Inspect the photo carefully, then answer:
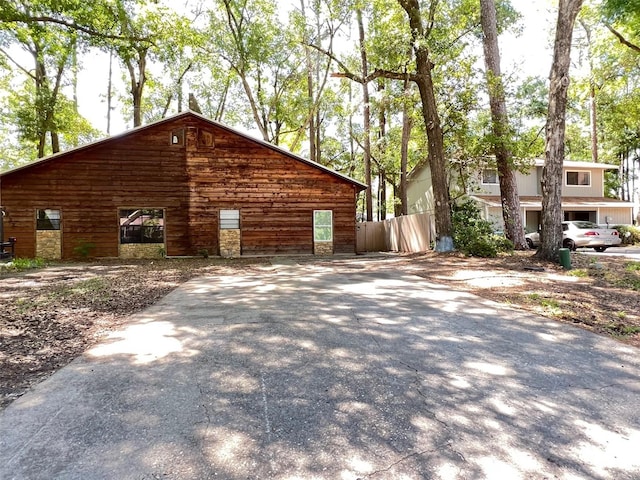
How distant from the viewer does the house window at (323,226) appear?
57.8 ft

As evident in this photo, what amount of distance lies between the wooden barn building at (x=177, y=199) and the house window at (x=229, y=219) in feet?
0.14

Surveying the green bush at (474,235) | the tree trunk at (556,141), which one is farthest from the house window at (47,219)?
the tree trunk at (556,141)

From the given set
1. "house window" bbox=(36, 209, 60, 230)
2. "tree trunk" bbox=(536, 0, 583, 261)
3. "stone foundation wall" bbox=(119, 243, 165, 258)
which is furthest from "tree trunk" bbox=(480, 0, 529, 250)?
"house window" bbox=(36, 209, 60, 230)

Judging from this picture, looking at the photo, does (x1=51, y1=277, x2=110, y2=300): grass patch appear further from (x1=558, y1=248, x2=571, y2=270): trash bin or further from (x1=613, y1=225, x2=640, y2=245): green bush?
(x1=613, y1=225, x2=640, y2=245): green bush

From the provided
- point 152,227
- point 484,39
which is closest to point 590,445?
point 484,39

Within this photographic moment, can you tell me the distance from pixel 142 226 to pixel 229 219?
11.8 ft

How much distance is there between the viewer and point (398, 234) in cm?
2089

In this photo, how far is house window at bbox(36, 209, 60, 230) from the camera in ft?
51.3

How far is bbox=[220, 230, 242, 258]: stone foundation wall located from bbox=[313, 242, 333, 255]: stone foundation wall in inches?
131

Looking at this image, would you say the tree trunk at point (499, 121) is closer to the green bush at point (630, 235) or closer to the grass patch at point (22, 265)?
the green bush at point (630, 235)

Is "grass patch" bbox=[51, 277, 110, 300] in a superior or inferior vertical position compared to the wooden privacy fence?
inferior

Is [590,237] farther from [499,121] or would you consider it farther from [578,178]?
[578,178]

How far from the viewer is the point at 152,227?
54.2 feet

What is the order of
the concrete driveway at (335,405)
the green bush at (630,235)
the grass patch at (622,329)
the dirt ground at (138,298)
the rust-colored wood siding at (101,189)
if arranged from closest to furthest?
the concrete driveway at (335,405)
the dirt ground at (138,298)
the grass patch at (622,329)
the rust-colored wood siding at (101,189)
the green bush at (630,235)
